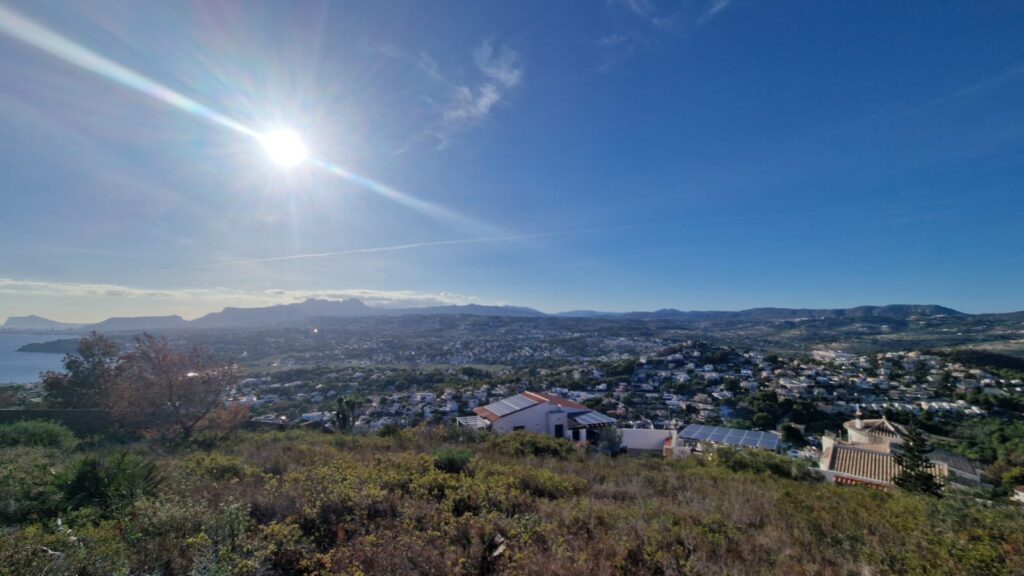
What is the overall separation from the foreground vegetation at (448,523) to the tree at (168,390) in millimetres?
4415

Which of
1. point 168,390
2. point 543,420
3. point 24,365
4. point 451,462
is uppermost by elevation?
point 168,390

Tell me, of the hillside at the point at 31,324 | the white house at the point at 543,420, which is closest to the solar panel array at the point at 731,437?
the white house at the point at 543,420

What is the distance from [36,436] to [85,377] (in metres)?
6.36

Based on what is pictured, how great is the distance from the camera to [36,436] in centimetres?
831

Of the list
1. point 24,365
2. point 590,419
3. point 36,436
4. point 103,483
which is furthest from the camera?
point 24,365

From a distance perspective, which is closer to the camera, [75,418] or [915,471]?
[915,471]

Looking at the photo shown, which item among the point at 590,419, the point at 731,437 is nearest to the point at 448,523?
the point at 590,419

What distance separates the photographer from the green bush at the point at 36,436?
795 centimetres

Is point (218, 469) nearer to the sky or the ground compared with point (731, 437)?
nearer to the sky

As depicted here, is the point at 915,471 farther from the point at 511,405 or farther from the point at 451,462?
the point at 511,405

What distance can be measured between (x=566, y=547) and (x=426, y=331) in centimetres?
9040

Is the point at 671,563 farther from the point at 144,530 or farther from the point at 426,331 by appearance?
the point at 426,331

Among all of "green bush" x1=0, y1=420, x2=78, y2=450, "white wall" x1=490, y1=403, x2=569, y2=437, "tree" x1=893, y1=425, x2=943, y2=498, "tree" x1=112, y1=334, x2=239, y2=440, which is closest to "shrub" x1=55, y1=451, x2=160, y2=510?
"green bush" x1=0, y1=420, x2=78, y2=450

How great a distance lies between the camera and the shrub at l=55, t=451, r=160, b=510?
424cm
